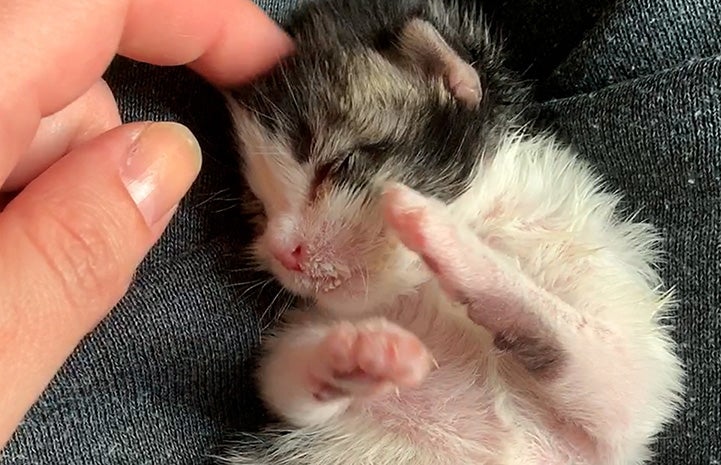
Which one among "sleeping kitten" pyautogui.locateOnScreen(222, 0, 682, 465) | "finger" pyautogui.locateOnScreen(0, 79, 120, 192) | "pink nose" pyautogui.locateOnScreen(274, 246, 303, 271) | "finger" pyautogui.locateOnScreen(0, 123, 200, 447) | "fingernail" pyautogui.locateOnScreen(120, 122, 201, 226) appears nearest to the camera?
"finger" pyautogui.locateOnScreen(0, 123, 200, 447)

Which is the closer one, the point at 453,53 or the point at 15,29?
the point at 15,29

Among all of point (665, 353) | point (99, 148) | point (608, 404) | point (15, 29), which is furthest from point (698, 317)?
point (15, 29)

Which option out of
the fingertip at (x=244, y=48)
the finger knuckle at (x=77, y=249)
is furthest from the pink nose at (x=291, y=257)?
the finger knuckle at (x=77, y=249)

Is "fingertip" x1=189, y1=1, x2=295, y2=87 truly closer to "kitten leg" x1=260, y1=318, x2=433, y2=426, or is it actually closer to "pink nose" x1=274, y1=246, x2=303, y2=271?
"pink nose" x1=274, y1=246, x2=303, y2=271

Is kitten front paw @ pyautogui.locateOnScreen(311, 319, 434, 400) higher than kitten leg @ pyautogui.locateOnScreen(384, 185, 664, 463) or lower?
lower

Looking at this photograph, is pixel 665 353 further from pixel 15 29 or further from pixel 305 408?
pixel 15 29

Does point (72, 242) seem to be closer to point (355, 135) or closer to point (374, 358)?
point (374, 358)

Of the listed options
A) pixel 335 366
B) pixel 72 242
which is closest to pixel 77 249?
pixel 72 242

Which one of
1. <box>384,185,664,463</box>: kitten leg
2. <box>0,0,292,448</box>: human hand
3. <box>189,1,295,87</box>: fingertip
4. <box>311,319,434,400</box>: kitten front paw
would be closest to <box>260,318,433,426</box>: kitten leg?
<box>311,319,434,400</box>: kitten front paw
